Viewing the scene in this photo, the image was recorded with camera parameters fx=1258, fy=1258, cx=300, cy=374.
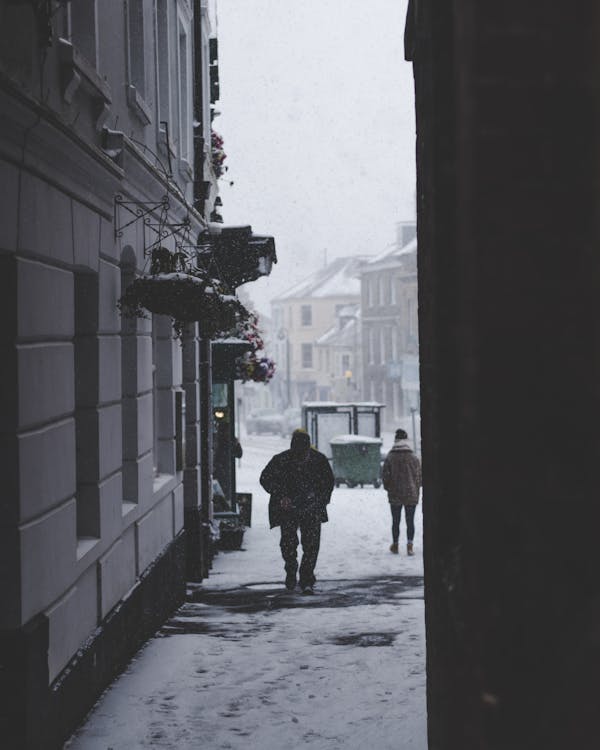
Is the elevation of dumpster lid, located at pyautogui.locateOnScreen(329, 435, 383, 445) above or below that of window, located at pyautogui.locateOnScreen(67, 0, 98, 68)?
below

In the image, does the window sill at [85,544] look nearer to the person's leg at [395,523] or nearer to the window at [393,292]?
the person's leg at [395,523]

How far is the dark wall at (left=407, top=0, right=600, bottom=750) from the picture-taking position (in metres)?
2.86

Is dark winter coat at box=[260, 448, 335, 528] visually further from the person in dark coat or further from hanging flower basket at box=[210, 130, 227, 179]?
hanging flower basket at box=[210, 130, 227, 179]

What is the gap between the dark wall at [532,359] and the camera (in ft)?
9.38

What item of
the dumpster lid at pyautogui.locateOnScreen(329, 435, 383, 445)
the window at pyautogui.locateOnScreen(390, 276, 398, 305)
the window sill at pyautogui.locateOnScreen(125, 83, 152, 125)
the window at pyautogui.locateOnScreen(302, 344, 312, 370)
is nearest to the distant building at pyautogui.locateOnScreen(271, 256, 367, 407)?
the window at pyautogui.locateOnScreen(302, 344, 312, 370)

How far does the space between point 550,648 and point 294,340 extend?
303 feet

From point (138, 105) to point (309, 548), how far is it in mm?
5043

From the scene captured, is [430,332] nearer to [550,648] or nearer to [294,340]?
[550,648]

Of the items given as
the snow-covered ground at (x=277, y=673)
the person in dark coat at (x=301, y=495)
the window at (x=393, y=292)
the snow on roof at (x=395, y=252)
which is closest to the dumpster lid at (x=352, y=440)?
the snow-covered ground at (x=277, y=673)

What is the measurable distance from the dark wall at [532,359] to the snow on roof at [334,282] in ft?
296

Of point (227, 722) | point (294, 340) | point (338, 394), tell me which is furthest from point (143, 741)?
point (294, 340)

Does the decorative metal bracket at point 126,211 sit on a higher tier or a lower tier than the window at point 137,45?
lower

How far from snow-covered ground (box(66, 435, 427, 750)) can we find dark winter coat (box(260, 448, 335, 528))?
2.87 ft

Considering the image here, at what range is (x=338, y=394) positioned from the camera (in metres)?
86.4
